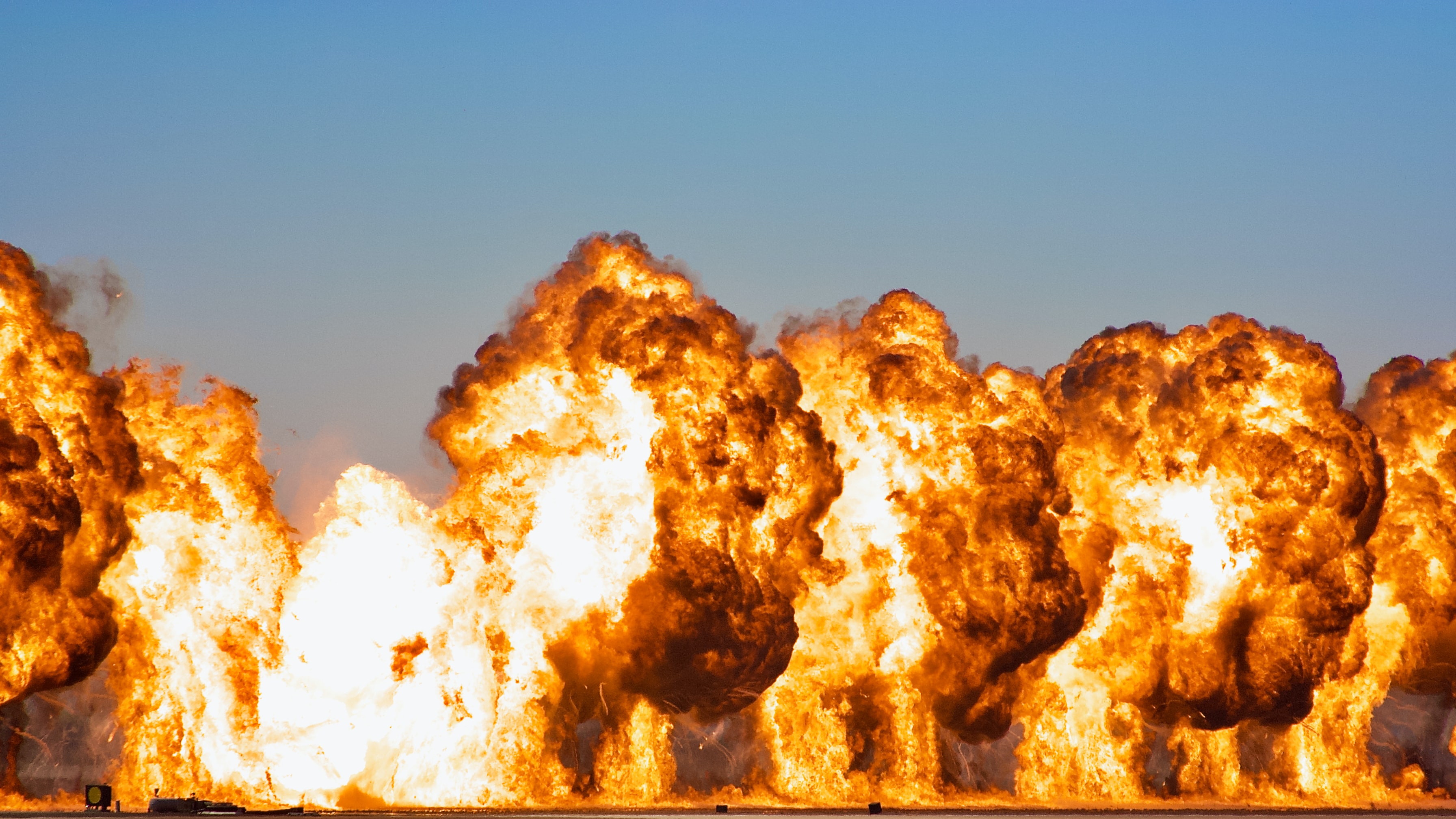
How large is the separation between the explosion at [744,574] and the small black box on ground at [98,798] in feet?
12.9

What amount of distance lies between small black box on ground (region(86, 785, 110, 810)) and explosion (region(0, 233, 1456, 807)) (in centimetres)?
392

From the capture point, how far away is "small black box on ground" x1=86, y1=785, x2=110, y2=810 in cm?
9156

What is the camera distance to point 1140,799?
370ft

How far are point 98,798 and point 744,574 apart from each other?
26.1 metres

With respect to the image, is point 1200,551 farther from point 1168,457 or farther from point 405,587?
point 405,587

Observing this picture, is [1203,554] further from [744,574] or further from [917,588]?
[744,574]

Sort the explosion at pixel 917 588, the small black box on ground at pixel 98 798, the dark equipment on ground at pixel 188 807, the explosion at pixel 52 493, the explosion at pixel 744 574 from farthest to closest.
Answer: the explosion at pixel 917 588
the explosion at pixel 744 574
the small black box on ground at pixel 98 798
the dark equipment on ground at pixel 188 807
the explosion at pixel 52 493

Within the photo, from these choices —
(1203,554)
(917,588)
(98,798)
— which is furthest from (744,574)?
(98,798)

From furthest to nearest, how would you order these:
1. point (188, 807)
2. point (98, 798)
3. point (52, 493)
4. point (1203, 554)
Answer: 1. point (1203, 554)
2. point (98, 798)
3. point (188, 807)
4. point (52, 493)

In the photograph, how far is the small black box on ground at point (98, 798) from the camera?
300 feet

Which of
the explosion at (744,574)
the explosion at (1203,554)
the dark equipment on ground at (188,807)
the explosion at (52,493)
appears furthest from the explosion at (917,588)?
the explosion at (52,493)

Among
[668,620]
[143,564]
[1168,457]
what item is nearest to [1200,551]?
[1168,457]

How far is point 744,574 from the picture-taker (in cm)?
10212

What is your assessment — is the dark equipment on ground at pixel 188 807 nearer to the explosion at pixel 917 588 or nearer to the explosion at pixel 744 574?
the explosion at pixel 744 574
